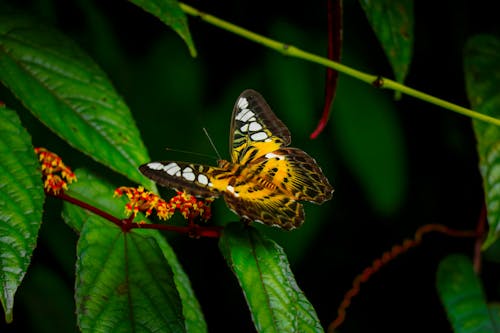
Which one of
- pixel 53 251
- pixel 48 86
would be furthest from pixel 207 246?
pixel 48 86

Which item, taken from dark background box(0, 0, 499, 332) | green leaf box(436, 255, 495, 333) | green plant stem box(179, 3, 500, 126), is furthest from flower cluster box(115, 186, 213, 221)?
green leaf box(436, 255, 495, 333)

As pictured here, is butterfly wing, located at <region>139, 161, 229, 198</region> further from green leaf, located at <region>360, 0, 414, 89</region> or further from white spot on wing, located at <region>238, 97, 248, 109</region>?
green leaf, located at <region>360, 0, 414, 89</region>

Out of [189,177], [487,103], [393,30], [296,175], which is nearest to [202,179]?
[189,177]

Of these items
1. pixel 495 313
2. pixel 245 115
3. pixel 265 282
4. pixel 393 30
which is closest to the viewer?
pixel 265 282

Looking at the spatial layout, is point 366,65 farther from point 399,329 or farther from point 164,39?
point 399,329

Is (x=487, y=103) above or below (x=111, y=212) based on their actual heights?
above

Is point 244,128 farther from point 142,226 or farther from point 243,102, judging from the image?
point 142,226

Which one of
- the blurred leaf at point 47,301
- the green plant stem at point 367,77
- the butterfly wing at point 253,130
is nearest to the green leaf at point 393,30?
the green plant stem at point 367,77
